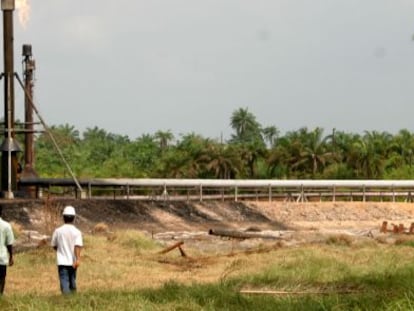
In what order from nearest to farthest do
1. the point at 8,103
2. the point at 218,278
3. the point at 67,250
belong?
the point at 67,250, the point at 218,278, the point at 8,103

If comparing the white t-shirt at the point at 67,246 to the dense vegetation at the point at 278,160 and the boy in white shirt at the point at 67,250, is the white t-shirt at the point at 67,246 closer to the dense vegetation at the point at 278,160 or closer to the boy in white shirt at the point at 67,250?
the boy in white shirt at the point at 67,250

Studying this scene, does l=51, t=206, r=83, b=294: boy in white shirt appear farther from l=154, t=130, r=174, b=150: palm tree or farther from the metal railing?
l=154, t=130, r=174, b=150: palm tree

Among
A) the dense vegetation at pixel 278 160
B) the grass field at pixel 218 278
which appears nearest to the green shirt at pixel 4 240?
the grass field at pixel 218 278

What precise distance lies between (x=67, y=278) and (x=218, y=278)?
4.65 m

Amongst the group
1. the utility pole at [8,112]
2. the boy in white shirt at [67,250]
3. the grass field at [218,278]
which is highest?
the utility pole at [8,112]

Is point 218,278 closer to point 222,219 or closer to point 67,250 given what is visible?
Answer: point 67,250

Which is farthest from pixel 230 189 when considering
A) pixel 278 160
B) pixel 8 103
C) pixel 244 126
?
pixel 244 126

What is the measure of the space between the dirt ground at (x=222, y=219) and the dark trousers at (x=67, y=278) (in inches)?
465

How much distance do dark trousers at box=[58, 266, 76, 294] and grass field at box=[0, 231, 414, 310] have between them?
36 cm

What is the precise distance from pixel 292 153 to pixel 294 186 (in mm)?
29250

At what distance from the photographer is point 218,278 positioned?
58.1ft

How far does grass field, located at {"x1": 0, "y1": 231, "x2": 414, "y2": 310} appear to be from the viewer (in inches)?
449

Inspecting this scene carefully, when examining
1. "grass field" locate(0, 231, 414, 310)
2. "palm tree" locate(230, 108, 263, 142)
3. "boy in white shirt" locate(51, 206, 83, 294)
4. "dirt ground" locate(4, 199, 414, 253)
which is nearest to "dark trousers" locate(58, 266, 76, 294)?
"boy in white shirt" locate(51, 206, 83, 294)

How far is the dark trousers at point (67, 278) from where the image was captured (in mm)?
13641
